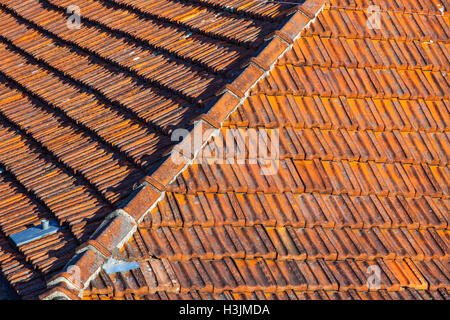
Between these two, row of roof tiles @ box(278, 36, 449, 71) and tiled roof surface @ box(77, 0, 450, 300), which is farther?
row of roof tiles @ box(278, 36, 449, 71)

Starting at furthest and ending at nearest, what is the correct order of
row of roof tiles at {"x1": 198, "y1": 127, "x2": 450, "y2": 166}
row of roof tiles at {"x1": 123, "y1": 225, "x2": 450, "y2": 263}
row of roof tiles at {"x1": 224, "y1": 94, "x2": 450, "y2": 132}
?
row of roof tiles at {"x1": 224, "y1": 94, "x2": 450, "y2": 132}
row of roof tiles at {"x1": 198, "y1": 127, "x2": 450, "y2": 166}
row of roof tiles at {"x1": 123, "y1": 225, "x2": 450, "y2": 263}

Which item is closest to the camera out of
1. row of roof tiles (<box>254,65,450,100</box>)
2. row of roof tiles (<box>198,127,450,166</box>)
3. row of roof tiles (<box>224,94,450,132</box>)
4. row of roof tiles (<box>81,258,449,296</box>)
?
row of roof tiles (<box>81,258,449,296</box>)

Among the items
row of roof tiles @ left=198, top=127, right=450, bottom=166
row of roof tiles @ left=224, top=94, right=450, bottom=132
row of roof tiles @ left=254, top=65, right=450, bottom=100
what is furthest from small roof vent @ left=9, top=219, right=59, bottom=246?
row of roof tiles @ left=254, top=65, right=450, bottom=100

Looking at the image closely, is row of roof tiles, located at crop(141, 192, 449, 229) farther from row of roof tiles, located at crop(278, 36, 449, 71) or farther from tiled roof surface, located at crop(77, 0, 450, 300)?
row of roof tiles, located at crop(278, 36, 449, 71)

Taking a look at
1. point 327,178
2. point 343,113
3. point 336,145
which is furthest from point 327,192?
point 343,113

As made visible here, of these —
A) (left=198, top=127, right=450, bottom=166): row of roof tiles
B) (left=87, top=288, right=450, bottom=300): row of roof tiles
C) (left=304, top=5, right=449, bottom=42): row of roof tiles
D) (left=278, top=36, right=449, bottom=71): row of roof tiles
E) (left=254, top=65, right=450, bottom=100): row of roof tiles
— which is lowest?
(left=87, top=288, right=450, bottom=300): row of roof tiles

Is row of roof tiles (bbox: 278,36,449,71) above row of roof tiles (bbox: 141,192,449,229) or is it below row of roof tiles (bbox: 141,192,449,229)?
above

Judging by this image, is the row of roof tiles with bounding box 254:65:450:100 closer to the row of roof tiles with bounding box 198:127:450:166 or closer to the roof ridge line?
the roof ridge line
